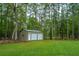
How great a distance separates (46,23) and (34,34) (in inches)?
16.5

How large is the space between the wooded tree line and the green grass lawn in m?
0.15

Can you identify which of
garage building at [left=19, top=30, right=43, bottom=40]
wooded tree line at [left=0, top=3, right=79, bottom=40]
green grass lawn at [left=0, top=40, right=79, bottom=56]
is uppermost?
wooded tree line at [left=0, top=3, right=79, bottom=40]

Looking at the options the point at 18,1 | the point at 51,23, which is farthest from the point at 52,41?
the point at 18,1

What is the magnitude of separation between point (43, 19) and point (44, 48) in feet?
2.42

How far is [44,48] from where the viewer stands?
5043 mm

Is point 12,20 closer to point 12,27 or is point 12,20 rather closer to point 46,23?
point 12,27

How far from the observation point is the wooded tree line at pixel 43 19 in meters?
5.06

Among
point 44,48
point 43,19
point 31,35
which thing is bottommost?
point 44,48

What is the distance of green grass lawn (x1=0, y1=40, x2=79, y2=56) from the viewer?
16.4 ft

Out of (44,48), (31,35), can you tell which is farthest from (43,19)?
(44,48)

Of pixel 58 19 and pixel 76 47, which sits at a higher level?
pixel 58 19

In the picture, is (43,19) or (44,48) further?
(43,19)

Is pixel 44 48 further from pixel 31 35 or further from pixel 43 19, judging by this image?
pixel 43 19

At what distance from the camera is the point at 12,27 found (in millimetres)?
5156
